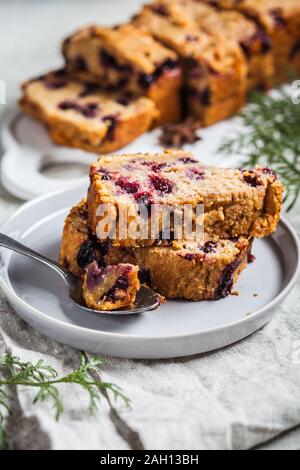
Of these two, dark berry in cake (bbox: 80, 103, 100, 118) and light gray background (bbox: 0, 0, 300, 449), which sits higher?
dark berry in cake (bbox: 80, 103, 100, 118)

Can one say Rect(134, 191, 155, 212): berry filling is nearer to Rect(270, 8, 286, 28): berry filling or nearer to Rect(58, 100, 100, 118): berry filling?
Rect(58, 100, 100, 118): berry filling

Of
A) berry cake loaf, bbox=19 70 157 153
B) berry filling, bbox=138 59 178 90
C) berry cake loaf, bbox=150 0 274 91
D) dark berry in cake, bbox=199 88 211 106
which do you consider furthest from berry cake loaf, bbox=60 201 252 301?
berry cake loaf, bbox=150 0 274 91

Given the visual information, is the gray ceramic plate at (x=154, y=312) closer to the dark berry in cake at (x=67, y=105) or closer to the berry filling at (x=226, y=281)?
the berry filling at (x=226, y=281)

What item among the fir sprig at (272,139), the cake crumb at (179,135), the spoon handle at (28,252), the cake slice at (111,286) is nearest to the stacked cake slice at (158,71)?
the cake crumb at (179,135)

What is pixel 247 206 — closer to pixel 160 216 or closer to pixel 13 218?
pixel 160 216

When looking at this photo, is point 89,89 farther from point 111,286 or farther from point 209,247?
point 111,286

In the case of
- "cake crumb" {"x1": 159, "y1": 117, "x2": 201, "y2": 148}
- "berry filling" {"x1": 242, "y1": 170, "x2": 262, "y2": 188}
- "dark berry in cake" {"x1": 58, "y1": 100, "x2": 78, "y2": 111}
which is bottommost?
"cake crumb" {"x1": 159, "y1": 117, "x2": 201, "y2": 148}
